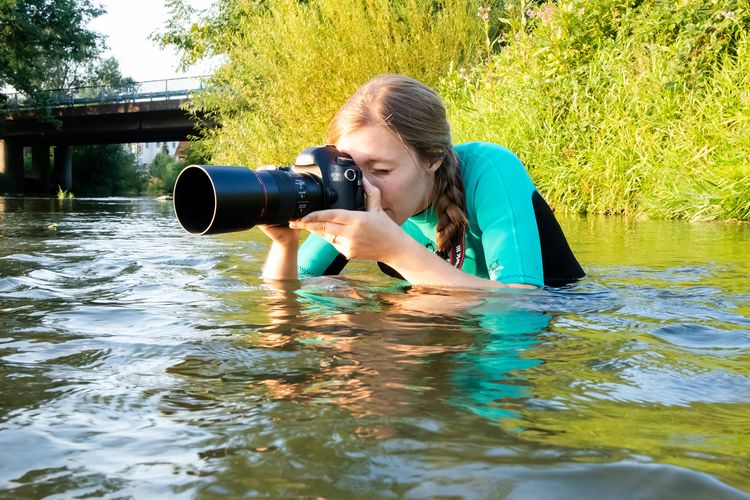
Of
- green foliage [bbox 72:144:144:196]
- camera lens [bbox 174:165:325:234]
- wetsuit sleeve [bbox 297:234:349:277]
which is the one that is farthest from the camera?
green foliage [bbox 72:144:144:196]

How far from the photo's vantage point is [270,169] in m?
2.08

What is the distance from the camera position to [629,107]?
6727mm

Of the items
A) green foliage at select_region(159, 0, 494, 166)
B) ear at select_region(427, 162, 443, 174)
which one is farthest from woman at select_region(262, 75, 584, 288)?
green foliage at select_region(159, 0, 494, 166)

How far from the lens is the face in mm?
2219

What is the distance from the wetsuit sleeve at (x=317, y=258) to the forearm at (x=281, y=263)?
0.18m

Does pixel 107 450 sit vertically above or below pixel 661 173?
below

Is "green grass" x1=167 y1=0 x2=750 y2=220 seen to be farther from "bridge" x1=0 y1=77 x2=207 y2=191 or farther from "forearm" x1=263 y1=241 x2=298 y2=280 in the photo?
"bridge" x1=0 y1=77 x2=207 y2=191

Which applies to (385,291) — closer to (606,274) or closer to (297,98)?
(606,274)

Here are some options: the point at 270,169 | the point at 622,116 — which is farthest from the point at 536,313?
the point at 622,116

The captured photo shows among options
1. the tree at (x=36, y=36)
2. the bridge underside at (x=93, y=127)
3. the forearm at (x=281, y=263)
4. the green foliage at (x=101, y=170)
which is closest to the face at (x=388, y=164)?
the forearm at (x=281, y=263)

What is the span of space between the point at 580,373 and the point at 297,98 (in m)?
9.45

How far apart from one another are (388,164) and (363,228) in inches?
9.4

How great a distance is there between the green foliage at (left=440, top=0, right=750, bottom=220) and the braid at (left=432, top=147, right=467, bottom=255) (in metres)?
3.59

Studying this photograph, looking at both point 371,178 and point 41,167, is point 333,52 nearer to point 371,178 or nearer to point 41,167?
point 371,178
